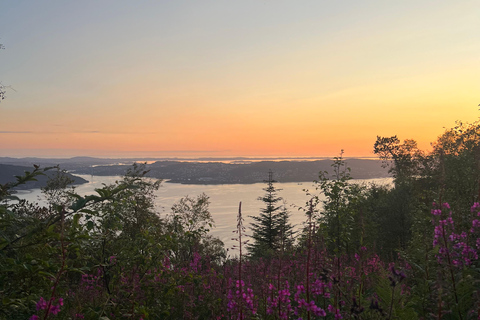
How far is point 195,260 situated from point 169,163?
16319 centimetres

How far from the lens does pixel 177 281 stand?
514 centimetres

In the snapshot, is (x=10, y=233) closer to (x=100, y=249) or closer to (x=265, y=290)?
(x=100, y=249)

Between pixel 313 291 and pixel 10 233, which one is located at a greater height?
pixel 10 233

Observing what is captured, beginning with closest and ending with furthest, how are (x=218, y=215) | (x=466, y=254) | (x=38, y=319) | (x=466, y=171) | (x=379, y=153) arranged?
(x=38, y=319) → (x=466, y=254) → (x=466, y=171) → (x=379, y=153) → (x=218, y=215)

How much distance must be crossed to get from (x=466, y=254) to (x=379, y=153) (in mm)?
47480

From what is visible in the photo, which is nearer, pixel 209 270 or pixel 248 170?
pixel 209 270

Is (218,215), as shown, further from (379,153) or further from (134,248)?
(134,248)

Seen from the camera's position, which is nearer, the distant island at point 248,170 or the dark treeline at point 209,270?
the dark treeline at point 209,270

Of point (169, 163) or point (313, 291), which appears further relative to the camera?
point (169, 163)

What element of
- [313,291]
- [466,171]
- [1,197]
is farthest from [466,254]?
[466,171]

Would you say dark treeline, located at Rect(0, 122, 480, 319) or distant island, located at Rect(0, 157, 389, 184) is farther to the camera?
distant island, located at Rect(0, 157, 389, 184)

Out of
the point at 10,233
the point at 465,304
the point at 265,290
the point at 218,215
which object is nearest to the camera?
the point at 10,233

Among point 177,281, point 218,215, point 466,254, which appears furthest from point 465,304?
point 218,215

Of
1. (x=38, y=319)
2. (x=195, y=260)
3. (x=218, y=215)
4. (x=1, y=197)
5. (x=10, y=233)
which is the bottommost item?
(x=218, y=215)
